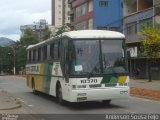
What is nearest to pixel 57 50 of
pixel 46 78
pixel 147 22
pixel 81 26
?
pixel 46 78

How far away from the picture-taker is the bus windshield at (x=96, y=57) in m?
18.5

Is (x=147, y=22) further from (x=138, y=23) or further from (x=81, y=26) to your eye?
(x=81, y=26)

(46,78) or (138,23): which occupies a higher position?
(138,23)

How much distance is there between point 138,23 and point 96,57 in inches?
1727

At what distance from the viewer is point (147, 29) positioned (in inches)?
1982

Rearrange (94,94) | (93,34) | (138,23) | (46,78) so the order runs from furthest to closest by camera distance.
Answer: (138,23) < (46,78) < (93,34) < (94,94)

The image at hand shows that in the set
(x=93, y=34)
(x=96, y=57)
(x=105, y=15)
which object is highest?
(x=105, y=15)

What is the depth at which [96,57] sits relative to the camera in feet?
61.2

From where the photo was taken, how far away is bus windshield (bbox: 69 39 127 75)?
18484 millimetres

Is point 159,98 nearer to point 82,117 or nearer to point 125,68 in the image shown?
point 125,68

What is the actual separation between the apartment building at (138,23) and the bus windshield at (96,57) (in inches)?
1420

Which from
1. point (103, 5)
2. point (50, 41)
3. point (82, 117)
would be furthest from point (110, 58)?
point (103, 5)

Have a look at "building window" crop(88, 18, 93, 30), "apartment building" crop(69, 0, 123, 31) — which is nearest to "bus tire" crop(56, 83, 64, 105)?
"apartment building" crop(69, 0, 123, 31)

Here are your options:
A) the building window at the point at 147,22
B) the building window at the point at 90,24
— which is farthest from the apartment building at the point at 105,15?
the building window at the point at 147,22
